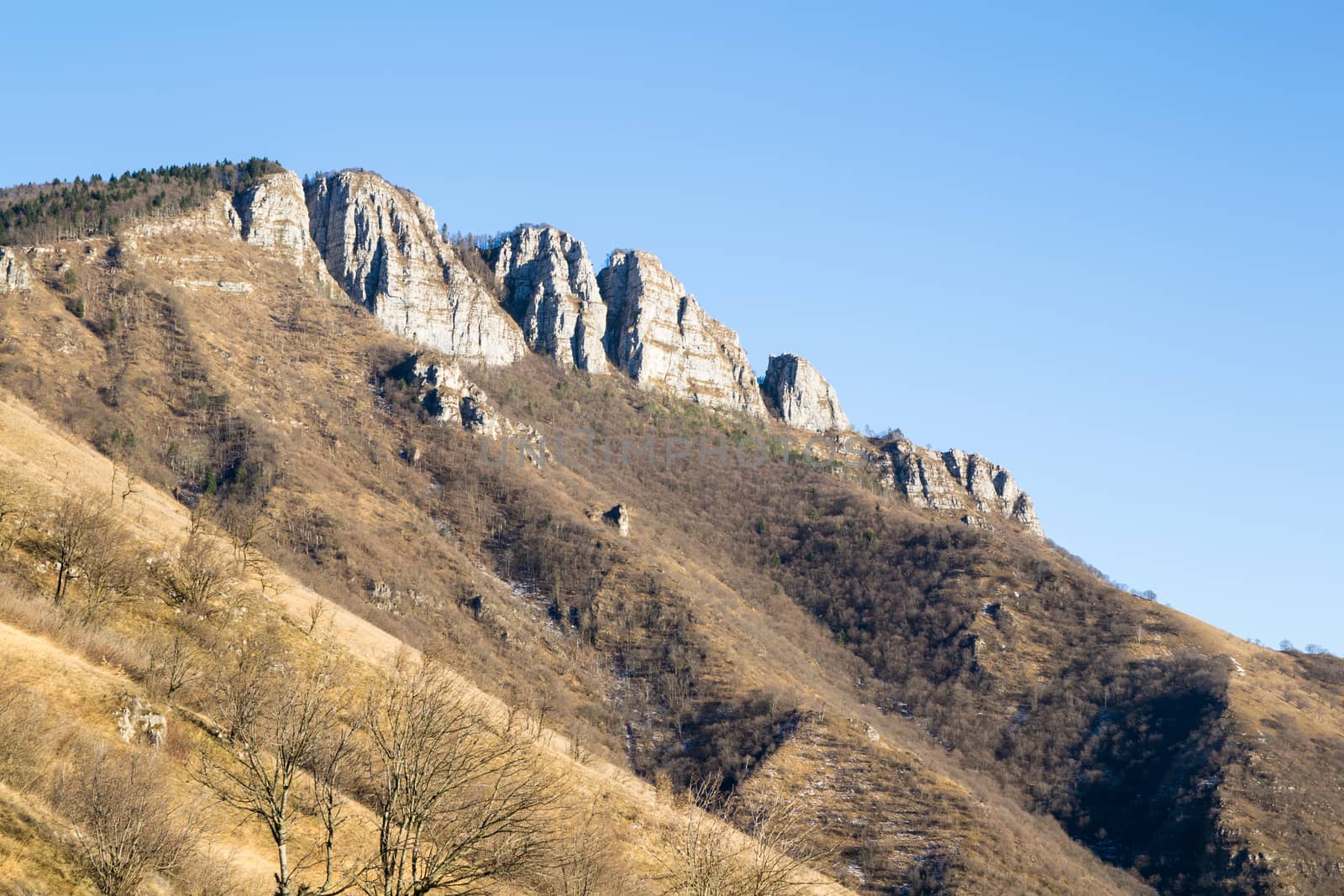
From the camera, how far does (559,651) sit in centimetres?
14500

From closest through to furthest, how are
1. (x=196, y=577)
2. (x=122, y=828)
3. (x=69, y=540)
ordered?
1. (x=122, y=828)
2. (x=69, y=540)
3. (x=196, y=577)

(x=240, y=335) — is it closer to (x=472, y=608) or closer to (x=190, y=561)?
(x=472, y=608)

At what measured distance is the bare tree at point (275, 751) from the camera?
3262 centimetres

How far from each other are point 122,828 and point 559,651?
11328 cm

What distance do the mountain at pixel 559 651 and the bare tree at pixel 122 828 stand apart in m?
0.66

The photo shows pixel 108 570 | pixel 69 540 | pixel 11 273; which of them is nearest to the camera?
pixel 69 540

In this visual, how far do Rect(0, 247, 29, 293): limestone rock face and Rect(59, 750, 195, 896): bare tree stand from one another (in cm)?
14701

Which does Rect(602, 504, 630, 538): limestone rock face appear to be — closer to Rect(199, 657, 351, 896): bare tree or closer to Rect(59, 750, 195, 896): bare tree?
Rect(199, 657, 351, 896): bare tree

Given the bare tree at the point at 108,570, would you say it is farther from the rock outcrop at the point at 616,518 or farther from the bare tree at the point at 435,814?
the rock outcrop at the point at 616,518

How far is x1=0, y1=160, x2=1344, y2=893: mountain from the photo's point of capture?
5322 centimetres

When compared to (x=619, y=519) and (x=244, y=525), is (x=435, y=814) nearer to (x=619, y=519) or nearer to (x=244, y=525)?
(x=244, y=525)

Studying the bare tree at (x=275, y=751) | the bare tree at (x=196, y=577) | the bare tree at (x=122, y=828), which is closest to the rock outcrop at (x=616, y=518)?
the bare tree at (x=196, y=577)

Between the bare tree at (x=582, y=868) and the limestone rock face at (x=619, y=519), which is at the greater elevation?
the limestone rock face at (x=619, y=519)

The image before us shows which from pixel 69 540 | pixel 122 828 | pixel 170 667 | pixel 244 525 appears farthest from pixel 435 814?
pixel 244 525
